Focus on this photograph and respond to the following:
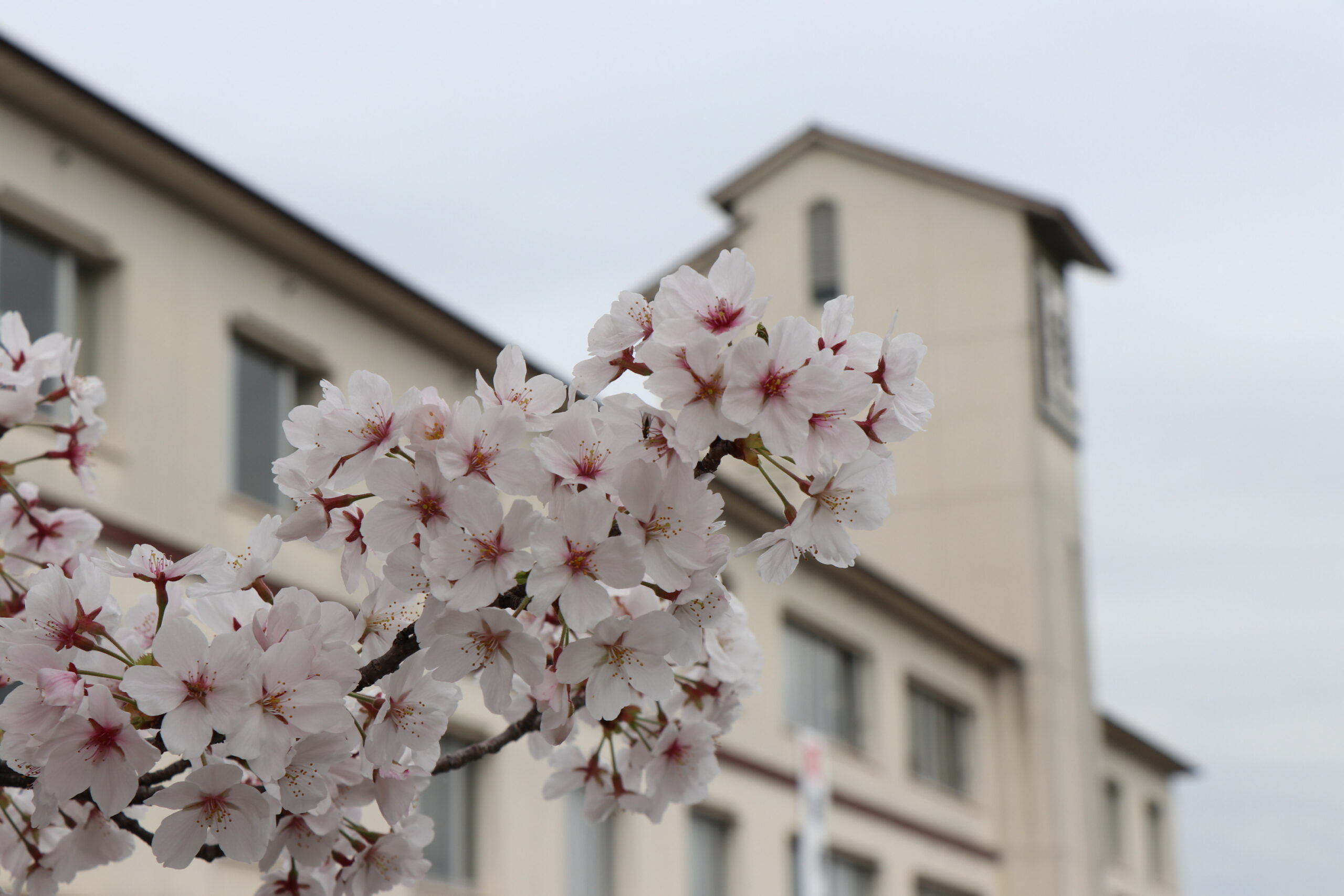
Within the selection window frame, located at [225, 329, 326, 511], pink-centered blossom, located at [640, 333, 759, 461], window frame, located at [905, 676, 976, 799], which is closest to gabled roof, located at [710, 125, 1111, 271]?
window frame, located at [905, 676, 976, 799]

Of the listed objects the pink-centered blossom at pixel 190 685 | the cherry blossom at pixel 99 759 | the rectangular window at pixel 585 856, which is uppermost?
the rectangular window at pixel 585 856

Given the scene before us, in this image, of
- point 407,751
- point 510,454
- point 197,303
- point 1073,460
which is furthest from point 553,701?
point 1073,460

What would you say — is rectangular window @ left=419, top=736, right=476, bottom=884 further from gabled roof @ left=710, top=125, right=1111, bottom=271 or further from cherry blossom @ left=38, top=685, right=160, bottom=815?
gabled roof @ left=710, top=125, right=1111, bottom=271

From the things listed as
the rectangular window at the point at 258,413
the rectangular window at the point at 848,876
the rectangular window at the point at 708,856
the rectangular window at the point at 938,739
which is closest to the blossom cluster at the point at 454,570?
the rectangular window at the point at 258,413

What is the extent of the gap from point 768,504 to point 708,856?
3.92 metres

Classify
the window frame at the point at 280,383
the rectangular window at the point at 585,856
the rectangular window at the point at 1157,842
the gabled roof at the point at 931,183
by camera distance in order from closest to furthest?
the window frame at the point at 280,383 < the rectangular window at the point at 585,856 < the gabled roof at the point at 931,183 < the rectangular window at the point at 1157,842

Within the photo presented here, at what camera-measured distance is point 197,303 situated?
11.5 m

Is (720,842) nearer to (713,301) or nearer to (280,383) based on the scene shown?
(280,383)

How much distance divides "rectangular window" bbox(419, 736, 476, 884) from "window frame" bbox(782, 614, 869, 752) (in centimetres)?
602

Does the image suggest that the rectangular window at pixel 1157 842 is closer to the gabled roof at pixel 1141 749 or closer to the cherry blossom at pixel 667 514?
the gabled roof at pixel 1141 749

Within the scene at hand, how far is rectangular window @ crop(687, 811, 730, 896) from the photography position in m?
16.5

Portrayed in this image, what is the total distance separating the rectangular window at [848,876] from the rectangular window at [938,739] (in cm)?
207

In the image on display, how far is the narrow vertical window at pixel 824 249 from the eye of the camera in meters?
25.8

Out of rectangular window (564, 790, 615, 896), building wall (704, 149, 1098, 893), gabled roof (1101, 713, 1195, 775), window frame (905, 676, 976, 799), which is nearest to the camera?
rectangular window (564, 790, 615, 896)
